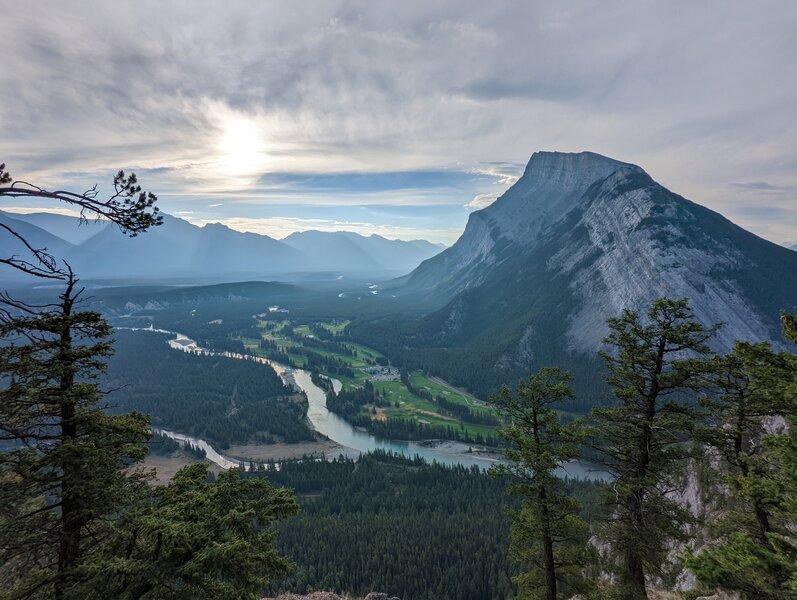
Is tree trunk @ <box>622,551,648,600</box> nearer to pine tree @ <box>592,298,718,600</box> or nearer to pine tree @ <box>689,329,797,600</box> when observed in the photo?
pine tree @ <box>592,298,718,600</box>

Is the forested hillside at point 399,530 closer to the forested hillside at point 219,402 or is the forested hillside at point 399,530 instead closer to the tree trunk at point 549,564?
the tree trunk at point 549,564

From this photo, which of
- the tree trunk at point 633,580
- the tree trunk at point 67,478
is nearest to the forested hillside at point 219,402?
the tree trunk at point 67,478

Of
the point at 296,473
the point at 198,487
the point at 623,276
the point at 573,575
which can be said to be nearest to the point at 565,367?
the point at 623,276

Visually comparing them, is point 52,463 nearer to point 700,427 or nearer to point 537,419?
point 537,419

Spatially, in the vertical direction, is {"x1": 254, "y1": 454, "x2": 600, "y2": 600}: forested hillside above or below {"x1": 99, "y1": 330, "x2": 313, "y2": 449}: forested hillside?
above

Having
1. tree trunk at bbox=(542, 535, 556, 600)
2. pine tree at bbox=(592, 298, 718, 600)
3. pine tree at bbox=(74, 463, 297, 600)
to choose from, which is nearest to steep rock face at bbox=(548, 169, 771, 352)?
pine tree at bbox=(592, 298, 718, 600)

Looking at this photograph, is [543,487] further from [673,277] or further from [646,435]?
[673,277]
